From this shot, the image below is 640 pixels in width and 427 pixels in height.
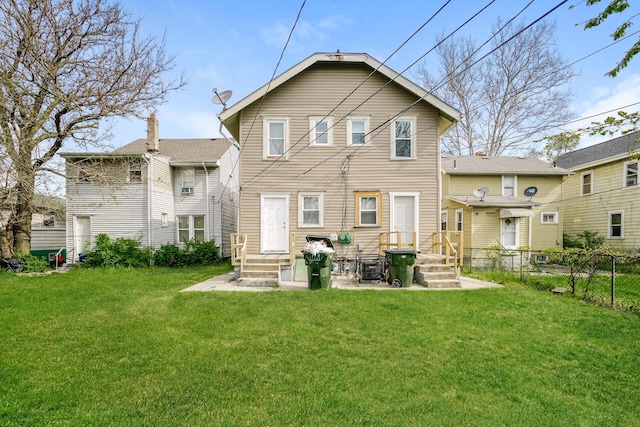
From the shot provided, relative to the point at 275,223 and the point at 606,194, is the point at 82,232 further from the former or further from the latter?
the point at 606,194

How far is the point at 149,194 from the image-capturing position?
14.1 meters

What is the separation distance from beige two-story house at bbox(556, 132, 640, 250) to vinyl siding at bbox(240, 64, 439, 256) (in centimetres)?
1000

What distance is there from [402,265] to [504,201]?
9.05m

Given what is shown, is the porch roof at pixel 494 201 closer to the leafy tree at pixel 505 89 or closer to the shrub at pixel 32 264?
the leafy tree at pixel 505 89

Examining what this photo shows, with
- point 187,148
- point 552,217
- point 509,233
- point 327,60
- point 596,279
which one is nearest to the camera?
point 596,279

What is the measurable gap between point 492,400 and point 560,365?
5.45ft

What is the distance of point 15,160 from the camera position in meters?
11.1

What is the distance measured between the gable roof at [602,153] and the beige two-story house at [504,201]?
1957 millimetres

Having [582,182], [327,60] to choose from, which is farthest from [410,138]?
[582,182]

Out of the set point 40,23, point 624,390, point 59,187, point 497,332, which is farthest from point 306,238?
point 40,23

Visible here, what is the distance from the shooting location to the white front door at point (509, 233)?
1464cm

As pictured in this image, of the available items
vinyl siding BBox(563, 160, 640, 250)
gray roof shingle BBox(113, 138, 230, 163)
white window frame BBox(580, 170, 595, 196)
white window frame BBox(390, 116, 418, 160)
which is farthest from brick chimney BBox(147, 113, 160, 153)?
white window frame BBox(580, 170, 595, 196)

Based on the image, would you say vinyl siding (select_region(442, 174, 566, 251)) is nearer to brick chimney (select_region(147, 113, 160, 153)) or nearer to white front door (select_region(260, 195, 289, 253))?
white front door (select_region(260, 195, 289, 253))

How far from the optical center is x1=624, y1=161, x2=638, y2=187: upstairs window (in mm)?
14337
